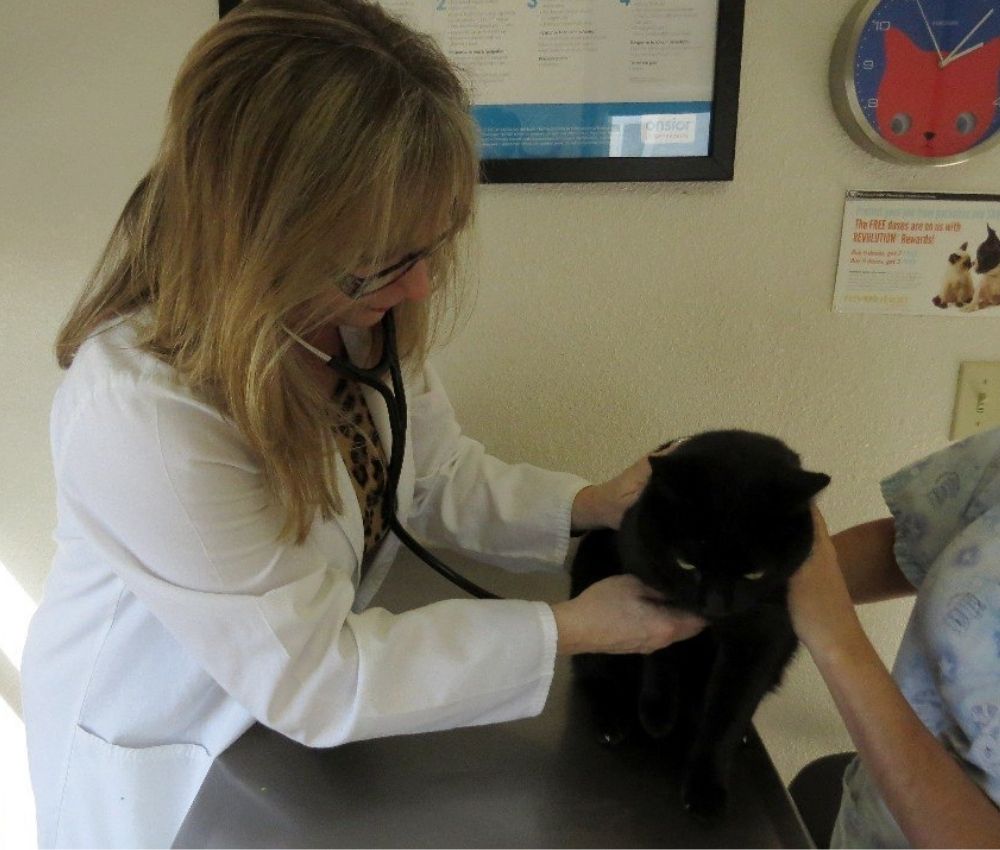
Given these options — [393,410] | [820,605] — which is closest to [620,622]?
[820,605]

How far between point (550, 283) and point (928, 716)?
74 cm

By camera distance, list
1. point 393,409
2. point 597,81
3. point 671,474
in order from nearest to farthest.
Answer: point 671,474
point 393,409
point 597,81

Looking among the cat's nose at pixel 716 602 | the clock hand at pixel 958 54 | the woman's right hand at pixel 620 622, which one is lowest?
the woman's right hand at pixel 620 622

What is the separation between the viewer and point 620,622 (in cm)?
72

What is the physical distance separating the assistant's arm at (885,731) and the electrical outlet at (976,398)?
56 centimetres

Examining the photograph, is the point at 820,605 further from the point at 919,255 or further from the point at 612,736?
the point at 919,255

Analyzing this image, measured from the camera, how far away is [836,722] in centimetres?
135

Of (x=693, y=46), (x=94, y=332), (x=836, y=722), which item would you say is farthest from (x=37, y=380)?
(x=836, y=722)

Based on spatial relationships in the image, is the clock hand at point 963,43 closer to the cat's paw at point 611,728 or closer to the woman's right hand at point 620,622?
the woman's right hand at point 620,622

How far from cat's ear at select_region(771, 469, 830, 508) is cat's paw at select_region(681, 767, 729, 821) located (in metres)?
0.26

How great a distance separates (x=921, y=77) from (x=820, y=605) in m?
0.75

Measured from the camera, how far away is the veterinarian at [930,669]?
64cm

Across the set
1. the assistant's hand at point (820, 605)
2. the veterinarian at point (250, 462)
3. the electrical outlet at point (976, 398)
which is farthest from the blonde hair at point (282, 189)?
the electrical outlet at point (976, 398)

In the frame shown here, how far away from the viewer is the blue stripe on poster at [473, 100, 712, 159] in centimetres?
105
